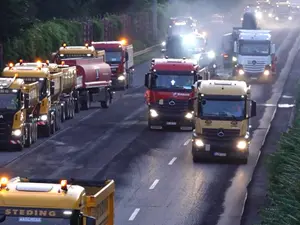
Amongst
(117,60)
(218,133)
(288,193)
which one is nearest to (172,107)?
(218,133)

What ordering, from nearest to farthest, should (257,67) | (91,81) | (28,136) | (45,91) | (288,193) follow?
(288,193) < (28,136) < (45,91) < (91,81) < (257,67)

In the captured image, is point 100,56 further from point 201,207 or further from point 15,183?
point 15,183

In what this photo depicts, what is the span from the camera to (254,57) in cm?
7225

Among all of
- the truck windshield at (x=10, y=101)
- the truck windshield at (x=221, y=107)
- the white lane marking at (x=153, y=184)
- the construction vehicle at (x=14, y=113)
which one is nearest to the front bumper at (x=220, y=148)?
the truck windshield at (x=221, y=107)

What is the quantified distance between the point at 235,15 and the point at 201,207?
Result: 131571 mm

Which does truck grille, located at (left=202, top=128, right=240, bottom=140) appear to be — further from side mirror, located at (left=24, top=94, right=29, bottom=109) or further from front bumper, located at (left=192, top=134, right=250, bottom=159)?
side mirror, located at (left=24, top=94, right=29, bottom=109)

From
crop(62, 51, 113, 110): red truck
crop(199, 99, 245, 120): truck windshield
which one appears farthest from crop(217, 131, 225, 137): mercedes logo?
crop(62, 51, 113, 110): red truck

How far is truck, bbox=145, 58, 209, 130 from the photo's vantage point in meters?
47.8

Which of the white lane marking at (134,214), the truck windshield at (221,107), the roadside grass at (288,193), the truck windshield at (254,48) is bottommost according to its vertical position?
the truck windshield at (254,48)

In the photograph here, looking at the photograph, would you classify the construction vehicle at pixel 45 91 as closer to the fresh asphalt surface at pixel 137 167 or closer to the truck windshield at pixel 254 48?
the fresh asphalt surface at pixel 137 167

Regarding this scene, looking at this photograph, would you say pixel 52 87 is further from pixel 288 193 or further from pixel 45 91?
pixel 288 193

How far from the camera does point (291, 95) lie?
65.3 m

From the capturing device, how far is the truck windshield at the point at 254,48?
72.3 m

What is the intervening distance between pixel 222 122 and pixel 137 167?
3.56 metres
